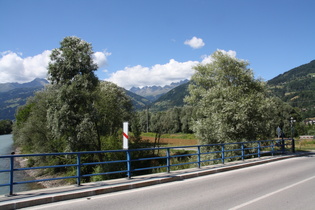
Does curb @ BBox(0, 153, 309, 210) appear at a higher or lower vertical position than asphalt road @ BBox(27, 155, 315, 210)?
higher

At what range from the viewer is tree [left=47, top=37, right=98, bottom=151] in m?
24.1

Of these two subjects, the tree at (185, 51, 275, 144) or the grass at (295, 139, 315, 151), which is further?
the grass at (295, 139, 315, 151)

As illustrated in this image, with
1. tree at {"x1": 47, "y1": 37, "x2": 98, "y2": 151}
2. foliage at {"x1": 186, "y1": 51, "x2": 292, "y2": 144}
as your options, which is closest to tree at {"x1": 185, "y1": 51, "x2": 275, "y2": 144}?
foliage at {"x1": 186, "y1": 51, "x2": 292, "y2": 144}

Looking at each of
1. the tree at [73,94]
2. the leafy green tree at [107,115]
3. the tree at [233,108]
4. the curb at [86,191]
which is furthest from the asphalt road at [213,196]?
the leafy green tree at [107,115]

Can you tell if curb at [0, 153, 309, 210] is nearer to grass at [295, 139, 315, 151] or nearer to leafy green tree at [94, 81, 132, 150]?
leafy green tree at [94, 81, 132, 150]

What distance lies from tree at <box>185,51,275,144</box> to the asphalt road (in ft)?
41.2

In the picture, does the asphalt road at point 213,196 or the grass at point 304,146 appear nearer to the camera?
the asphalt road at point 213,196

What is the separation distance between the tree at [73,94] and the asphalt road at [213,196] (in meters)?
17.0

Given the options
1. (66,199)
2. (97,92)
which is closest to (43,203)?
(66,199)

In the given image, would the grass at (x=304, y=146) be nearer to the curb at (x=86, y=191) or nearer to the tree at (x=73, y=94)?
the curb at (x=86, y=191)

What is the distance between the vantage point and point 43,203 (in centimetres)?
659

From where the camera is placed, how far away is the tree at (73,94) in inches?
947

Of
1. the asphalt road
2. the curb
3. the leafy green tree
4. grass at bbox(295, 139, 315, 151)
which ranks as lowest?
grass at bbox(295, 139, 315, 151)

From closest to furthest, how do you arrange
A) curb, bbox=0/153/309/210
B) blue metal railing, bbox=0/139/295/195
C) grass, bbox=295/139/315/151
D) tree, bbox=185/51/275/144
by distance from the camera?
1. curb, bbox=0/153/309/210
2. blue metal railing, bbox=0/139/295/195
3. tree, bbox=185/51/275/144
4. grass, bbox=295/139/315/151
